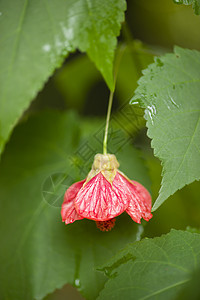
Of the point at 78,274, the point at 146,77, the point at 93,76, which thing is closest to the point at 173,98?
the point at 146,77

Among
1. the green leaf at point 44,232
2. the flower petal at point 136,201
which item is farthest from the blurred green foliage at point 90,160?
the flower petal at point 136,201

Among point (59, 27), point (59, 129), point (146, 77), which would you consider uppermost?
point (59, 27)

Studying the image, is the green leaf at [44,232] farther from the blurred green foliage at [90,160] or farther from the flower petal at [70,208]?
the flower petal at [70,208]

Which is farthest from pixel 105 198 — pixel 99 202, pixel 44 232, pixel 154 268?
pixel 44 232

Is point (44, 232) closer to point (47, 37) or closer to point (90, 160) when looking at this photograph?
point (90, 160)

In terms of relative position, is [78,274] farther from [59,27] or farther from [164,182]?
[59,27]

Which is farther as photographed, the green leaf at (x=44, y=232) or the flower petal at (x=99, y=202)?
the green leaf at (x=44, y=232)
